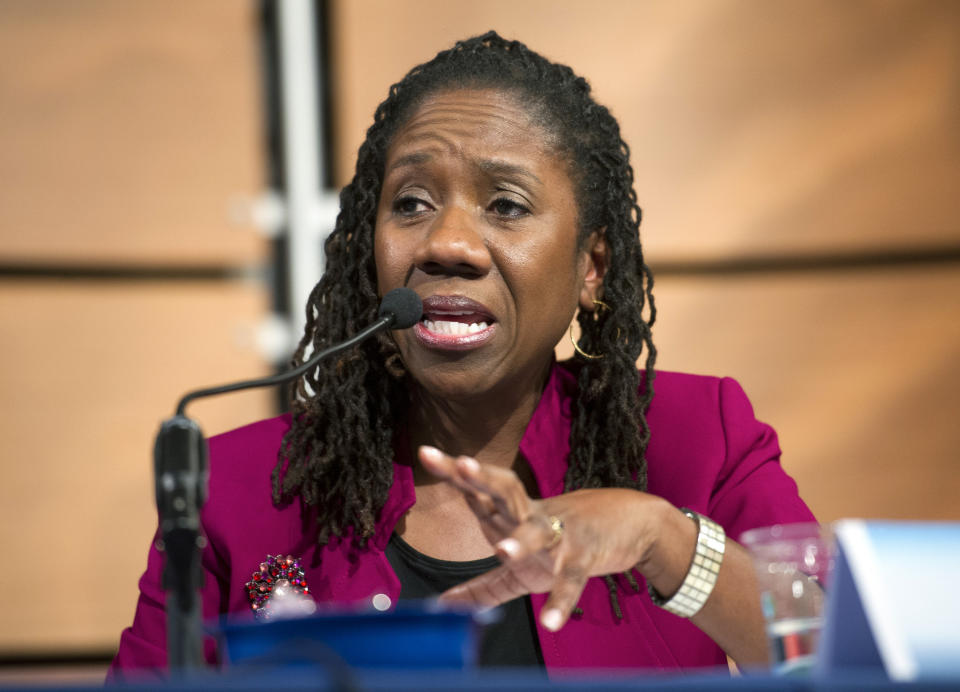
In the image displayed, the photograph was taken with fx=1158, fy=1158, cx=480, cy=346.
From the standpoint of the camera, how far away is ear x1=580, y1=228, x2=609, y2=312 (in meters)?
1.89

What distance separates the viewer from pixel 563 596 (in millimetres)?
1141

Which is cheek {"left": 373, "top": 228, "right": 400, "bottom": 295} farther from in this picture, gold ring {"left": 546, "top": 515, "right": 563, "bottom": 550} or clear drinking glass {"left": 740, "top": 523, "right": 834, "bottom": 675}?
clear drinking glass {"left": 740, "top": 523, "right": 834, "bottom": 675}

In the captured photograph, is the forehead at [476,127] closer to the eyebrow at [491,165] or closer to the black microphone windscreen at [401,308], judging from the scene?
the eyebrow at [491,165]

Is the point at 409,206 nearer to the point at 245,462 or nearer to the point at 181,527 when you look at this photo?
the point at 245,462

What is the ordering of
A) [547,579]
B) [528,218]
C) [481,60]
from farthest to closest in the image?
[481,60] < [528,218] < [547,579]

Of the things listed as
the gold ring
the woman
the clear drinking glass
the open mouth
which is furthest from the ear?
the clear drinking glass

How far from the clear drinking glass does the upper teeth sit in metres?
0.75

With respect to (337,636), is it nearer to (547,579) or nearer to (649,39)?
(547,579)

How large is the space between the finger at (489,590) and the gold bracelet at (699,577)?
241 millimetres

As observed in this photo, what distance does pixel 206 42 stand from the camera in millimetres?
3010

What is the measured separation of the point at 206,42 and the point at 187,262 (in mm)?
577

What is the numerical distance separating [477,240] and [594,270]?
11.7 inches

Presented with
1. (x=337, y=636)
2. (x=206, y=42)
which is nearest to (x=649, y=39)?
(x=206, y=42)

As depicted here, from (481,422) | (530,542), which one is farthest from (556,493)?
(530,542)
